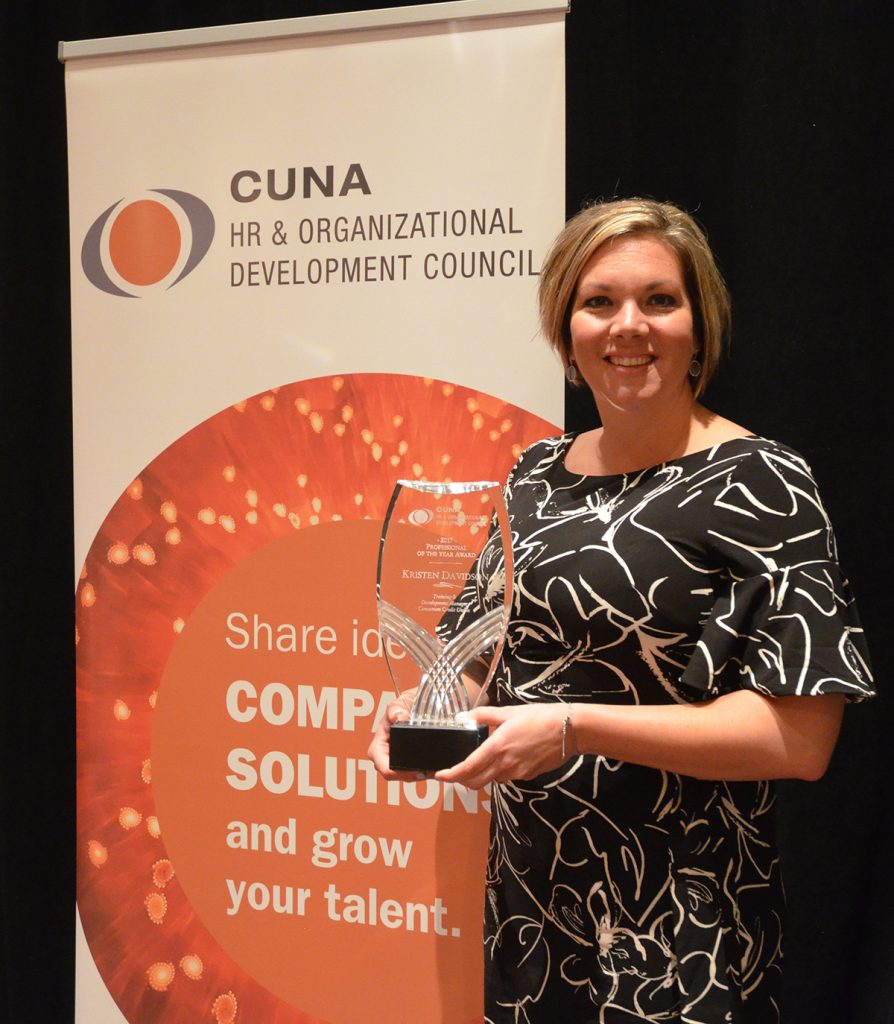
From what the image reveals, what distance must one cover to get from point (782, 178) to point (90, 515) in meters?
1.41

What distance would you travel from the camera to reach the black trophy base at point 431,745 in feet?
3.96

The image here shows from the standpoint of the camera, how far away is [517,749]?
119 centimetres

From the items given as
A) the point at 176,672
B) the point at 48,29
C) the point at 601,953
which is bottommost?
the point at 601,953

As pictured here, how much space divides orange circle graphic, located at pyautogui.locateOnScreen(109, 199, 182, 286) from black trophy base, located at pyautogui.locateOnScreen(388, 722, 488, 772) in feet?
3.59

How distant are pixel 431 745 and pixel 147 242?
1182mm

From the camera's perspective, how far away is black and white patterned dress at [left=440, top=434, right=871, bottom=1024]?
120 centimetres

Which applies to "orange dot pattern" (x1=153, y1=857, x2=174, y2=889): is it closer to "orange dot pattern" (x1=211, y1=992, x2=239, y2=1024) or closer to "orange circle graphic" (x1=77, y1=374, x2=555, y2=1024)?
"orange circle graphic" (x1=77, y1=374, x2=555, y2=1024)

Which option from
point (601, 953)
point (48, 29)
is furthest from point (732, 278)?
point (48, 29)

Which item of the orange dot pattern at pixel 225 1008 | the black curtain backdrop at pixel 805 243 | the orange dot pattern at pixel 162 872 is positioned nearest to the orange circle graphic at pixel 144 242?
the black curtain backdrop at pixel 805 243

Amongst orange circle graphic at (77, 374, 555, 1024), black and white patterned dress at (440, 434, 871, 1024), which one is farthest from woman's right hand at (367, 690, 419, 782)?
orange circle graphic at (77, 374, 555, 1024)

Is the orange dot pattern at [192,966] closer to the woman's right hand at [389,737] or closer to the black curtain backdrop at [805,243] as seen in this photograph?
the woman's right hand at [389,737]

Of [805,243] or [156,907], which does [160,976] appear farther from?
[805,243]

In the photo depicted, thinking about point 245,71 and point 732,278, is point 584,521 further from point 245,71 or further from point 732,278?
point 245,71

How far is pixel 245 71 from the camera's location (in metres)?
1.87
